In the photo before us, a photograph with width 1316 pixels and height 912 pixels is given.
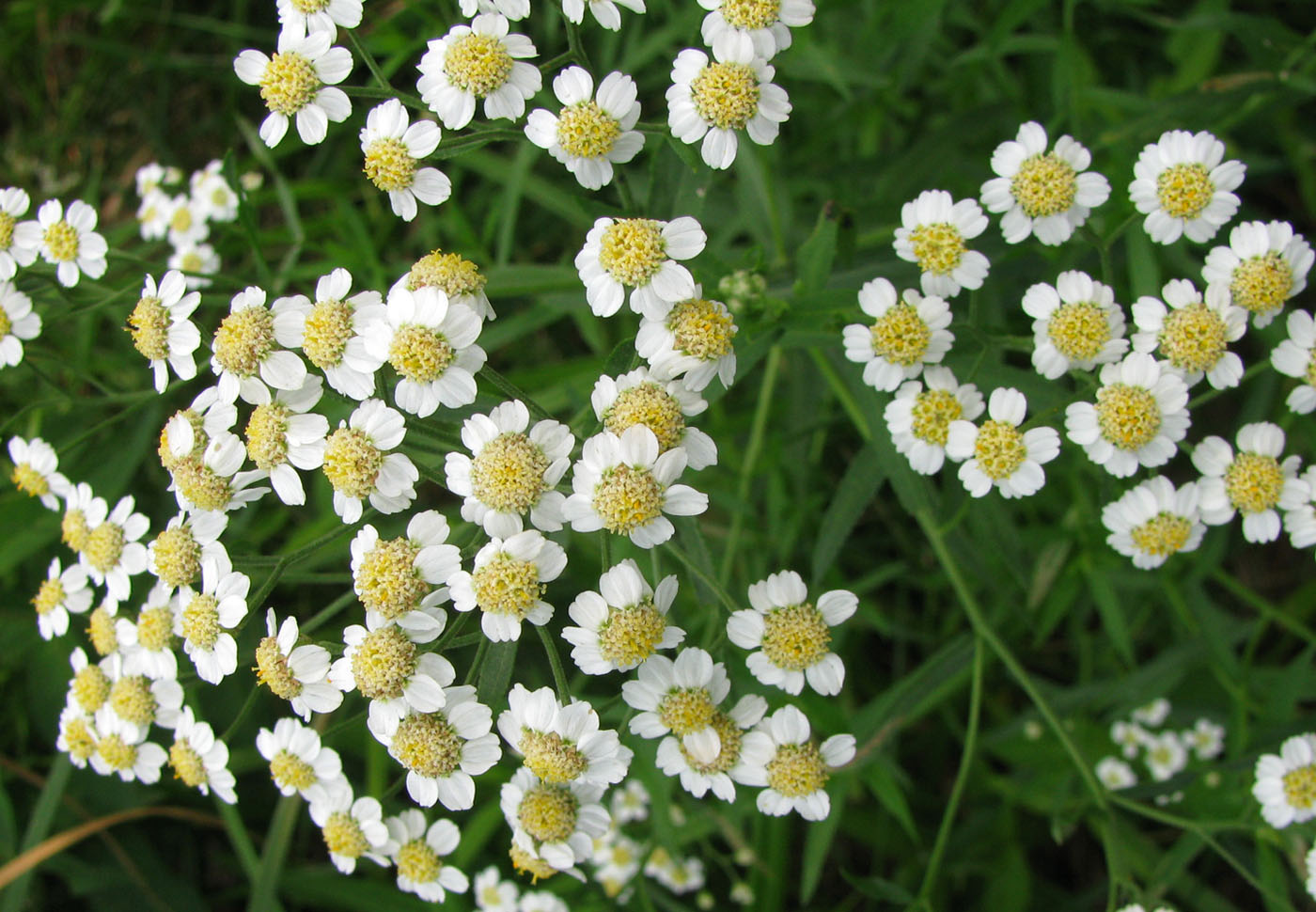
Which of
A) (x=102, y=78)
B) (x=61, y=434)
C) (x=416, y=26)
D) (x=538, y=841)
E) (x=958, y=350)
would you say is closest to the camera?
(x=538, y=841)

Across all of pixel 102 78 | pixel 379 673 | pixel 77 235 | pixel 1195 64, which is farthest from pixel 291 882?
pixel 1195 64

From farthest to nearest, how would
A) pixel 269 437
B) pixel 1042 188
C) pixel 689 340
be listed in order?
pixel 1042 188, pixel 269 437, pixel 689 340

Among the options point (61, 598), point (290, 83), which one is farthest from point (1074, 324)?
point (61, 598)

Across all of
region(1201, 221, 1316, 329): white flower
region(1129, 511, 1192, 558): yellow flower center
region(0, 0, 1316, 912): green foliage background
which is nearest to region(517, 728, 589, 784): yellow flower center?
region(0, 0, 1316, 912): green foliage background

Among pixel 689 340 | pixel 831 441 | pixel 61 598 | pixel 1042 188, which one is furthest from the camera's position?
pixel 831 441

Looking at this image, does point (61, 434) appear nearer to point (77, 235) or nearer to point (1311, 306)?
point (77, 235)

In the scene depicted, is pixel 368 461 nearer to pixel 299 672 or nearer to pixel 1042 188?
pixel 299 672

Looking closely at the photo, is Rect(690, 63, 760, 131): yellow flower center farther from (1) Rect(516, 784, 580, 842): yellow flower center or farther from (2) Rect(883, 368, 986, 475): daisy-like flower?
(1) Rect(516, 784, 580, 842): yellow flower center
